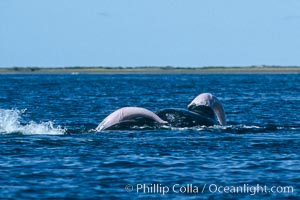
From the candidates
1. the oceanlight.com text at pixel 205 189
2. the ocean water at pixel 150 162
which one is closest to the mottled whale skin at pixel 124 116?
the ocean water at pixel 150 162

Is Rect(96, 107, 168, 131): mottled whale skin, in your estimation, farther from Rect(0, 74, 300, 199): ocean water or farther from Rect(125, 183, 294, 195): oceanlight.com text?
Rect(125, 183, 294, 195): oceanlight.com text

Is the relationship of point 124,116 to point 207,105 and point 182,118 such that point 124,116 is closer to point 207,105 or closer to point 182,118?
point 182,118

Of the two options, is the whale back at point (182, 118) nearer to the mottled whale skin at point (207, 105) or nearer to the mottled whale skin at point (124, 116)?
the mottled whale skin at point (207, 105)

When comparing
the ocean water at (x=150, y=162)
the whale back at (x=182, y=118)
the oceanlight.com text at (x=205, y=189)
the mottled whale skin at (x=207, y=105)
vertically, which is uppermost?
the mottled whale skin at (x=207, y=105)

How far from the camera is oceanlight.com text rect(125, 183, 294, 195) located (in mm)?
23172

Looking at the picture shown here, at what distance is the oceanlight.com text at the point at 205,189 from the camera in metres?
23.2

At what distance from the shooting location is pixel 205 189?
23.5 m

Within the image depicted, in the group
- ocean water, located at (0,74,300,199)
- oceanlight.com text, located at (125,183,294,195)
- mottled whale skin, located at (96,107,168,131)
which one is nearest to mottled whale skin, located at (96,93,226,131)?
mottled whale skin, located at (96,107,168,131)

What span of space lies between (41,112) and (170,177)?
2933 cm

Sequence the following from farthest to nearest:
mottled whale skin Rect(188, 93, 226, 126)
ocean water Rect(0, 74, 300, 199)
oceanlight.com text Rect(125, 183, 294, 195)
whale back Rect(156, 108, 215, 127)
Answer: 1. mottled whale skin Rect(188, 93, 226, 126)
2. whale back Rect(156, 108, 215, 127)
3. ocean water Rect(0, 74, 300, 199)
4. oceanlight.com text Rect(125, 183, 294, 195)


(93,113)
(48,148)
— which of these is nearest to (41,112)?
(93,113)

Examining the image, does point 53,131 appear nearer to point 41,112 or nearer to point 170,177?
point 170,177

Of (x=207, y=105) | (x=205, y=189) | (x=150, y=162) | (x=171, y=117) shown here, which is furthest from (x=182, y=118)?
(x=205, y=189)

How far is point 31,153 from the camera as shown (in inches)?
1161
